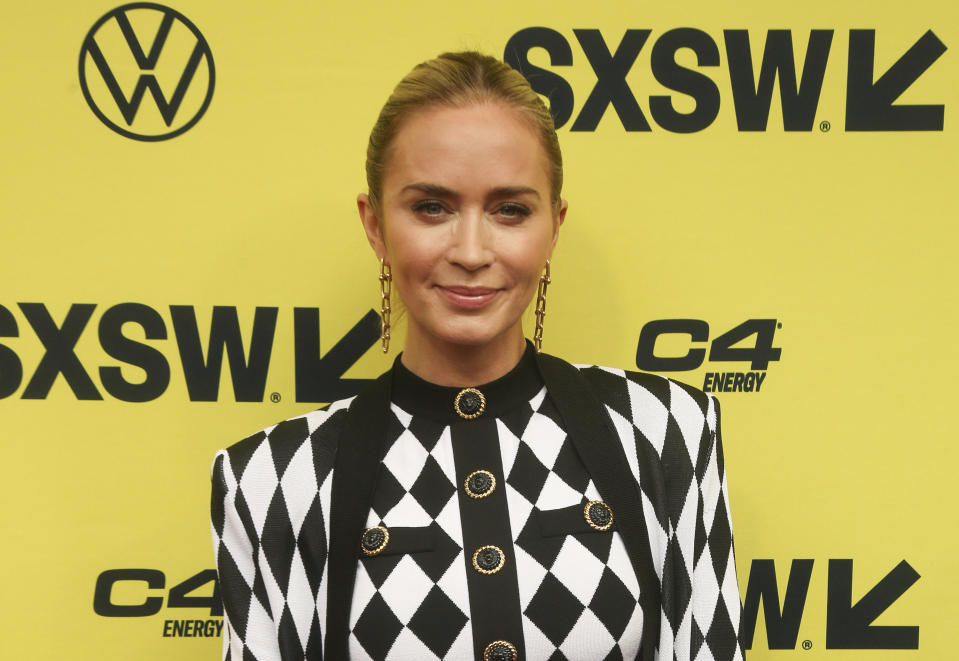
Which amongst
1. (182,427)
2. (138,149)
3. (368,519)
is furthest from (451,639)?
(138,149)

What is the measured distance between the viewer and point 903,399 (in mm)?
1553

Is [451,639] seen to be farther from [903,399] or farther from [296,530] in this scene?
[903,399]

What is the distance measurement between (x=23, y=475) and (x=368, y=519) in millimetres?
733

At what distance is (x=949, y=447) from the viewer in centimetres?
156

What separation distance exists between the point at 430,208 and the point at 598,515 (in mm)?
409

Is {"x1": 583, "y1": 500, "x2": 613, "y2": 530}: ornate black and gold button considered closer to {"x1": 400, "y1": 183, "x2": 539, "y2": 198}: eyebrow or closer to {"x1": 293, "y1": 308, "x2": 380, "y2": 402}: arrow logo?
{"x1": 400, "y1": 183, "x2": 539, "y2": 198}: eyebrow

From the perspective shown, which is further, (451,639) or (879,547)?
(879,547)

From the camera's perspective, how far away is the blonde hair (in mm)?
1077

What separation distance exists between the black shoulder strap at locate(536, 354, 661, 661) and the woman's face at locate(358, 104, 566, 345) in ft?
0.48

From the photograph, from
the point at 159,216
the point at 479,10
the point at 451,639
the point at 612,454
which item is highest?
the point at 479,10

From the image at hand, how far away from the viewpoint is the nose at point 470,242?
3.41ft

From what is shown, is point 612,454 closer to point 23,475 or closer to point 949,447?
point 949,447

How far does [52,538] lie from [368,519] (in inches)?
28.0

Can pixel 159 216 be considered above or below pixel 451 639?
above
